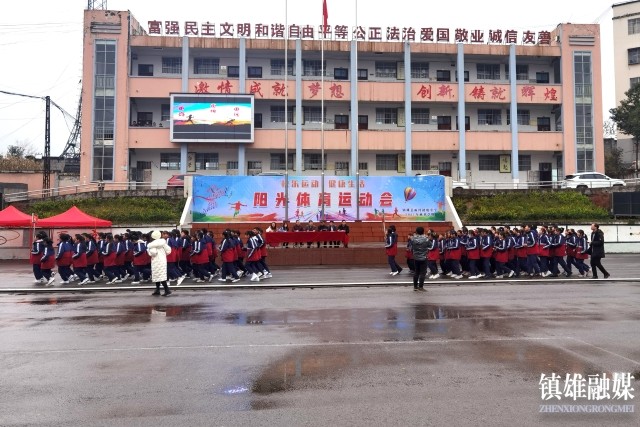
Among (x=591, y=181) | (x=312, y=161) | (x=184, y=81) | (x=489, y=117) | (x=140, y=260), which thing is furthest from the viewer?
(x=489, y=117)

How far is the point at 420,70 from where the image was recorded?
38562mm

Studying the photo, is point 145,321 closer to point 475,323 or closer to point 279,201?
point 475,323

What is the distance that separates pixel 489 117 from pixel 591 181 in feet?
31.5

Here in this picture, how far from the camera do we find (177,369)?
5.53m

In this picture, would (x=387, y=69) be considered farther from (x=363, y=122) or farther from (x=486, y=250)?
(x=486, y=250)

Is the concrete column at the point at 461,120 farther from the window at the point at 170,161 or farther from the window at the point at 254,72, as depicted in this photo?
the window at the point at 170,161

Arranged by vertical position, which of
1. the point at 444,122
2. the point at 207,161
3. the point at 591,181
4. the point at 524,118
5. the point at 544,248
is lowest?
the point at 544,248

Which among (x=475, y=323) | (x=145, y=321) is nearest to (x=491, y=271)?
(x=475, y=323)

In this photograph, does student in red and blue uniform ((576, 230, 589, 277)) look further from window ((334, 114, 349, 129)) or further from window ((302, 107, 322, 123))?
window ((302, 107, 322, 123))

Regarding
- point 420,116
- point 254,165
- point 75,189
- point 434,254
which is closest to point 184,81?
point 254,165

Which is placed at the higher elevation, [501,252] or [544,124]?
[544,124]

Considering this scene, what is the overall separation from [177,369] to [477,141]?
34.9 meters

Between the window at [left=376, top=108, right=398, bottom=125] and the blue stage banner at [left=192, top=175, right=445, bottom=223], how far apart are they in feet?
41.2

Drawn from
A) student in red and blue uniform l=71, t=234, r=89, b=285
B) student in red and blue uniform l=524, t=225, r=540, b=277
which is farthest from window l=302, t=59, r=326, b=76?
student in red and blue uniform l=71, t=234, r=89, b=285
